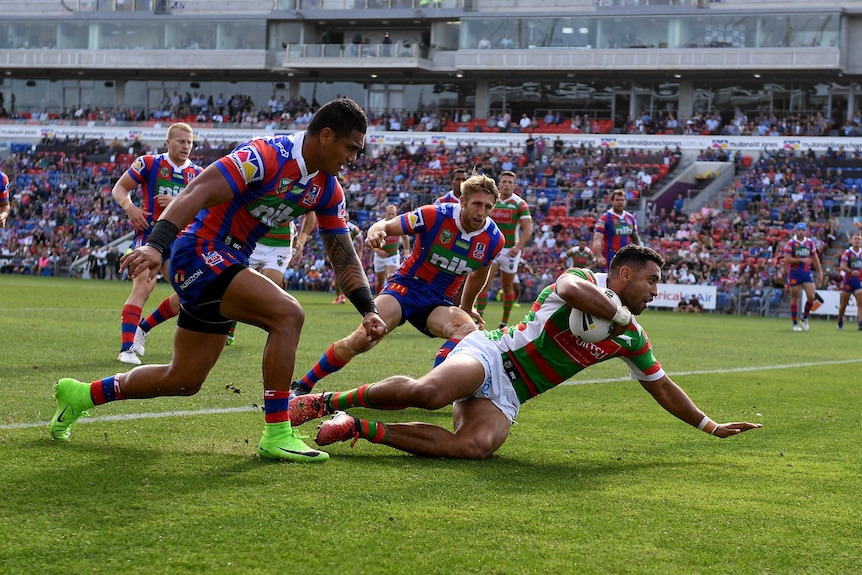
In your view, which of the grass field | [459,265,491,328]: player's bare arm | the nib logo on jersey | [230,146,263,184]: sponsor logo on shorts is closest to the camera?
the grass field

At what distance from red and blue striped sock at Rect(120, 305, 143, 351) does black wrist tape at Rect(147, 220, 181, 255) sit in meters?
5.83

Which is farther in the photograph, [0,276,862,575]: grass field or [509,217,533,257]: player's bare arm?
[509,217,533,257]: player's bare arm

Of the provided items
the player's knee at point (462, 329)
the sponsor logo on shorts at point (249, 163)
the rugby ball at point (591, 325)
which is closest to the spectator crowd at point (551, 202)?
the player's knee at point (462, 329)

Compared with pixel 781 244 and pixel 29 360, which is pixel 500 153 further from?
pixel 29 360

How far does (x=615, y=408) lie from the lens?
28.9 feet

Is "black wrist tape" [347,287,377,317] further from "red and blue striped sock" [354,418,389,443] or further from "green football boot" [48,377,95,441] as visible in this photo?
"green football boot" [48,377,95,441]

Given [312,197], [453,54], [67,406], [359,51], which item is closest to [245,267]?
[312,197]

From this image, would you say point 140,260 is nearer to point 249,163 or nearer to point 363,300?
point 249,163

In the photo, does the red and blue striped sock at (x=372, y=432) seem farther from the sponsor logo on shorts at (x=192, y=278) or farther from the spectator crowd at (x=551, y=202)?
the spectator crowd at (x=551, y=202)

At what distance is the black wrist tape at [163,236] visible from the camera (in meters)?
5.11

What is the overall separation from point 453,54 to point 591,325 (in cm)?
5116

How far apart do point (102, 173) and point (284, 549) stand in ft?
161

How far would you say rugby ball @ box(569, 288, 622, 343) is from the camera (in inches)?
235

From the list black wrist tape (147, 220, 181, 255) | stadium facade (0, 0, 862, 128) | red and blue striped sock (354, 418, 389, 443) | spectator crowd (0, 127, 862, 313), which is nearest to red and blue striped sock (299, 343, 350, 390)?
red and blue striped sock (354, 418, 389, 443)
